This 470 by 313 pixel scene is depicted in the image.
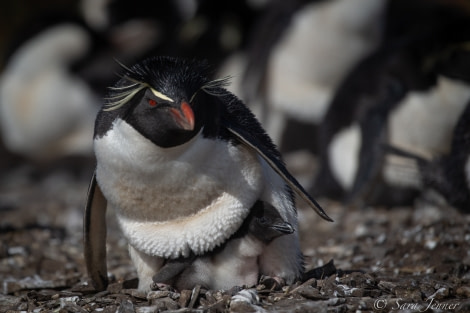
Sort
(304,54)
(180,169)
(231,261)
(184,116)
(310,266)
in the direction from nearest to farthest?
(184,116)
(180,169)
(231,261)
(310,266)
(304,54)

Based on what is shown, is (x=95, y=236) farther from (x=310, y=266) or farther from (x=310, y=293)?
(x=310, y=266)

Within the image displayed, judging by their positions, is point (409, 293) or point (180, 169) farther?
point (409, 293)

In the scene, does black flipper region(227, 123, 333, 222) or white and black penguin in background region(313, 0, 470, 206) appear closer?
black flipper region(227, 123, 333, 222)

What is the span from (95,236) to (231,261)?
60 centimetres

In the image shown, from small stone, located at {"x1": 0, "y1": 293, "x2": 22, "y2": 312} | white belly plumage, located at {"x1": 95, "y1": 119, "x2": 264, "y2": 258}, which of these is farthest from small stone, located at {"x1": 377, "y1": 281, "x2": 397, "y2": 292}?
small stone, located at {"x1": 0, "y1": 293, "x2": 22, "y2": 312}

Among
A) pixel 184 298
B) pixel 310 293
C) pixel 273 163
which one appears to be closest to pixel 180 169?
pixel 273 163

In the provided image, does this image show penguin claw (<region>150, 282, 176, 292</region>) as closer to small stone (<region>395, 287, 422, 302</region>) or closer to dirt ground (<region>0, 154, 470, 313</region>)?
dirt ground (<region>0, 154, 470, 313</region>)

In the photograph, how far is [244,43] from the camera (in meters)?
7.81

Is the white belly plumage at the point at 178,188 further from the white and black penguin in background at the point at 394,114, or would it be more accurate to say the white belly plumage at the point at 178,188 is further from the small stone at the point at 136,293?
the white and black penguin in background at the point at 394,114

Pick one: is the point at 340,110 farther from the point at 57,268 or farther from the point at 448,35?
the point at 57,268

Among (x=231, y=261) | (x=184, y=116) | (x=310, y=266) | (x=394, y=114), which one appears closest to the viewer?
(x=184, y=116)

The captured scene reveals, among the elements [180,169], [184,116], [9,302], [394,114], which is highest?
[184,116]

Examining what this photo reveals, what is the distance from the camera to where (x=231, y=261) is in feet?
9.37

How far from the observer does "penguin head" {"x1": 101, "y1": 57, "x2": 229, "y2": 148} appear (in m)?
2.64
